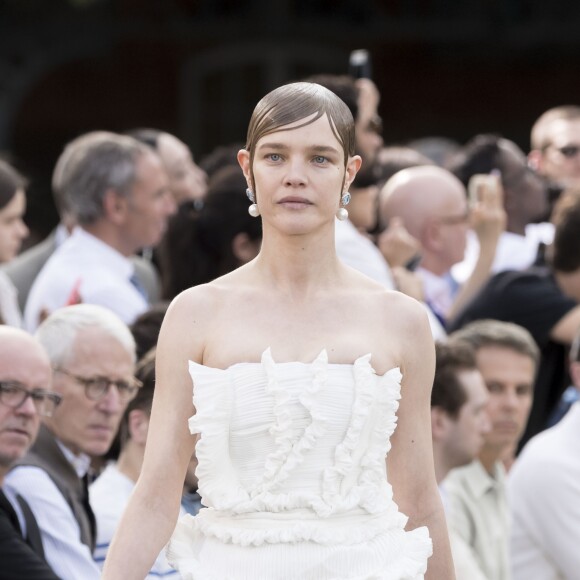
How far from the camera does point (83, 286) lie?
673 cm

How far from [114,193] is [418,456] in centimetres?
372

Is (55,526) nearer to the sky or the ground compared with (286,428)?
nearer to the ground

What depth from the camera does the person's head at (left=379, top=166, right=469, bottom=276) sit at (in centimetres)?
792

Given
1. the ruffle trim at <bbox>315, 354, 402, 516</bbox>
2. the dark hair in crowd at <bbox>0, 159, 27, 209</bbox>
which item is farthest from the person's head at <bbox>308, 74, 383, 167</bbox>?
the ruffle trim at <bbox>315, 354, 402, 516</bbox>

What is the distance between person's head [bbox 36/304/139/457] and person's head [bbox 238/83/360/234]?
2081 millimetres

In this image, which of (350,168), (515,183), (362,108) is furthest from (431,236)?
(350,168)

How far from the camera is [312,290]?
3.66m

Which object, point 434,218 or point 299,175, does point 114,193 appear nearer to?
point 434,218

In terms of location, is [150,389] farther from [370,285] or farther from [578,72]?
[578,72]

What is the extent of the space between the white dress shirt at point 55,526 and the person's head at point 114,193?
218 centimetres

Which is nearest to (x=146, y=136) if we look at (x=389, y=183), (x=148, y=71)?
(x=389, y=183)

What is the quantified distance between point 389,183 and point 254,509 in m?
4.96

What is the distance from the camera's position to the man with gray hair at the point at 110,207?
692cm

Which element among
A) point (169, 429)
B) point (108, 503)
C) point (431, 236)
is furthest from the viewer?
point (431, 236)
